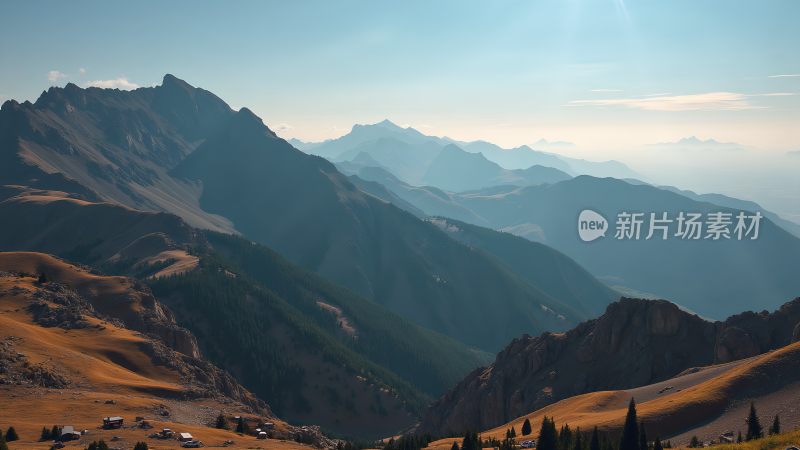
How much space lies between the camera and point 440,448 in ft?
357

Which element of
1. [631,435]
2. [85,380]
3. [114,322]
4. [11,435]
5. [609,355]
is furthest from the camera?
[114,322]

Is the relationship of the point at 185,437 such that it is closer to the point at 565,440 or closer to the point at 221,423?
the point at 221,423

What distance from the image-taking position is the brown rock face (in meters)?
142

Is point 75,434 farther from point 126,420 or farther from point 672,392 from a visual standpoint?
point 672,392

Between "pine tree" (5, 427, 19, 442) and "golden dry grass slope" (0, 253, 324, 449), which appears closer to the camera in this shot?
"pine tree" (5, 427, 19, 442)

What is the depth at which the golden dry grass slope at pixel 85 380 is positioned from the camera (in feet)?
319

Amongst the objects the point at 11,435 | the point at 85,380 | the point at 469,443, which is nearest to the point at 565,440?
the point at 469,443

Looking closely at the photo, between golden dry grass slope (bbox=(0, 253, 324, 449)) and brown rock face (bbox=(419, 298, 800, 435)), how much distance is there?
57.9 metres

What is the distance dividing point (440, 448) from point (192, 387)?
2357 inches

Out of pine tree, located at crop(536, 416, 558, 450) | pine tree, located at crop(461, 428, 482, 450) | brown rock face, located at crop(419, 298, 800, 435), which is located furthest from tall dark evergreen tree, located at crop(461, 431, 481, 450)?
brown rock face, located at crop(419, 298, 800, 435)

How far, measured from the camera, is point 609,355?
159125mm

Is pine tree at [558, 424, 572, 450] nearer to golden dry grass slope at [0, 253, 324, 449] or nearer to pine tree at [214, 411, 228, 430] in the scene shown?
golden dry grass slope at [0, 253, 324, 449]

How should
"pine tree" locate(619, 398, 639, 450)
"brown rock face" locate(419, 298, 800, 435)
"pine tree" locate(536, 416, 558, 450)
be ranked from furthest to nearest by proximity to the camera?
1. "brown rock face" locate(419, 298, 800, 435)
2. "pine tree" locate(536, 416, 558, 450)
3. "pine tree" locate(619, 398, 639, 450)

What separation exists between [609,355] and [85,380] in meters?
116
